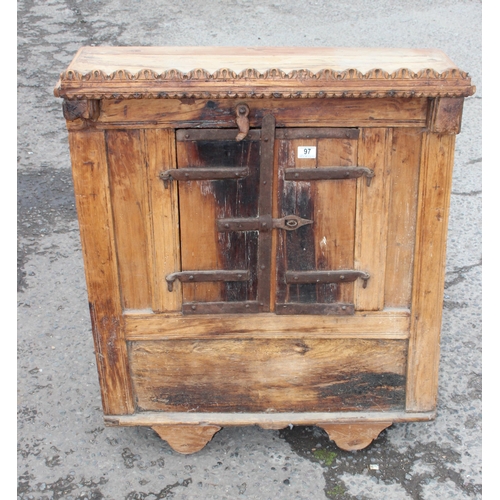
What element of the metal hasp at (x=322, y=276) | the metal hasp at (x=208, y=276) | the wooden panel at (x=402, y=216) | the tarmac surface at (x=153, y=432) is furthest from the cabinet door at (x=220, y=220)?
the tarmac surface at (x=153, y=432)

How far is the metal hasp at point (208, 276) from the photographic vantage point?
2.56 m

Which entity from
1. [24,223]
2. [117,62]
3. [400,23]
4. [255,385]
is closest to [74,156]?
[117,62]

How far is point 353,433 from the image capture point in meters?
2.90

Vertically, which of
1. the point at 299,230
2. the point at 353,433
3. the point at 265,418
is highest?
the point at 299,230

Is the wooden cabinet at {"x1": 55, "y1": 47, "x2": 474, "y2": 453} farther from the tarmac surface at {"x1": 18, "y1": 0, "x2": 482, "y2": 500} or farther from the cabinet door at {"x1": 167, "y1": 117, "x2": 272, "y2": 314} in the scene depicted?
the tarmac surface at {"x1": 18, "y1": 0, "x2": 482, "y2": 500}

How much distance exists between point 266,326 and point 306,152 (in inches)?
28.3

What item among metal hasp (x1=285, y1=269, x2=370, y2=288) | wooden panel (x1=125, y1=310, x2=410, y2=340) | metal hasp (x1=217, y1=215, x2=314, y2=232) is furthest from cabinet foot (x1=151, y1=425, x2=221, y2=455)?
metal hasp (x1=217, y1=215, x2=314, y2=232)

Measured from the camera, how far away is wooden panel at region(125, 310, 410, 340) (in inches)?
105

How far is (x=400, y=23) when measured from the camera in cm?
705

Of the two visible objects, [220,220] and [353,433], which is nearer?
[220,220]

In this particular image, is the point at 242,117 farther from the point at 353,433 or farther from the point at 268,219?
the point at 353,433

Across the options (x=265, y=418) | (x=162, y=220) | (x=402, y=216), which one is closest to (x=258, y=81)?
(x=162, y=220)

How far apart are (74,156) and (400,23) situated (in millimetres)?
5521

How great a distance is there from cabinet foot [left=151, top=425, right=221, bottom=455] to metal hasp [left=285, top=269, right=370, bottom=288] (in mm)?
754
